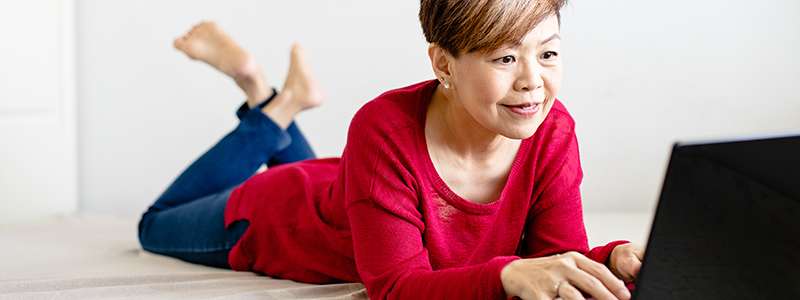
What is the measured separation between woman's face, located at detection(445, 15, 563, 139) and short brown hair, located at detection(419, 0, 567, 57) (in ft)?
0.04

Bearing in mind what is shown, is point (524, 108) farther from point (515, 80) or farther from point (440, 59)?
point (440, 59)

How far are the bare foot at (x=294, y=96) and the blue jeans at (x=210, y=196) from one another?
34mm

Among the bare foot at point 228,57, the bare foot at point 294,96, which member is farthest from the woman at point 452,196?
the bare foot at point 228,57

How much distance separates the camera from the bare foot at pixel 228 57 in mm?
1665

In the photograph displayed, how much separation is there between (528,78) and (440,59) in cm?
15

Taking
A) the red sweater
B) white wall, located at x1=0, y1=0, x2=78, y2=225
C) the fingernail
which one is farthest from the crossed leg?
the fingernail

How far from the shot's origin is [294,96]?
1667 millimetres

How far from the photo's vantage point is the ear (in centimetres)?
94

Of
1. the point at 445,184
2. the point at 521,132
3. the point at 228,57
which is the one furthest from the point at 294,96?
the point at 521,132

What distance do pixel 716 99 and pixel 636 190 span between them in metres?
0.44

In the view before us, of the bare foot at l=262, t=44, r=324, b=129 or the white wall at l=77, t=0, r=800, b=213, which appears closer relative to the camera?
the bare foot at l=262, t=44, r=324, b=129

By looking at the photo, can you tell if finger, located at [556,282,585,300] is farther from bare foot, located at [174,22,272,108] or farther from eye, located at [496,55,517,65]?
bare foot, located at [174,22,272,108]

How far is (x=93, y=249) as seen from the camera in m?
1.62

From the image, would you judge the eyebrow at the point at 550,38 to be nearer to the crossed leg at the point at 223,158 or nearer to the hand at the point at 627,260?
the hand at the point at 627,260
